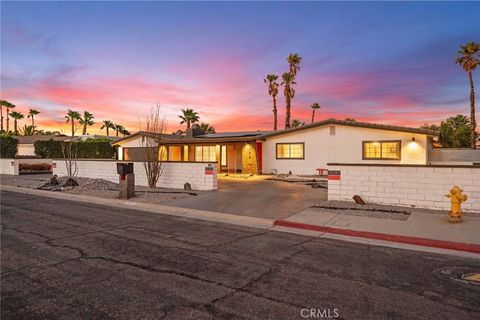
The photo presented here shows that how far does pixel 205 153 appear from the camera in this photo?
1131 inches

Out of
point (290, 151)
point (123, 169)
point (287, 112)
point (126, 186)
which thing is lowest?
point (126, 186)

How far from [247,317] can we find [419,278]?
10.2 feet

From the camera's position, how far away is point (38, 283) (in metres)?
4.81

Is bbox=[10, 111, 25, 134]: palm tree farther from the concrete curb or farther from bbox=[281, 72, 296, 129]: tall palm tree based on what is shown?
the concrete curb

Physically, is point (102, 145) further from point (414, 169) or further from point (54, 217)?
point (414, 169)

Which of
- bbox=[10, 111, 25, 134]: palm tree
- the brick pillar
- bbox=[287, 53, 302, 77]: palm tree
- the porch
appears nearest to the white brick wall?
the porch

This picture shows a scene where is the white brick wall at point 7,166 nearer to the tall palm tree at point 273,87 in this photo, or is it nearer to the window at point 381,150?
the window at point 381,150

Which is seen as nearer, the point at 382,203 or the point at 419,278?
the point at 419,278

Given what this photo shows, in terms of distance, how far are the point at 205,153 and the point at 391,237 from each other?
22337mm

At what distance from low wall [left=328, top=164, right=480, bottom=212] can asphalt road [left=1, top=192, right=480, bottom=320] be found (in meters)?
5.16

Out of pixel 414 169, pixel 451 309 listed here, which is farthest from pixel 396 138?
pixel 451 309

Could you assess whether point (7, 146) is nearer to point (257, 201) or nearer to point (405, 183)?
point (257, 201)

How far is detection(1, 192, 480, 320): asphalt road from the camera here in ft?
13.2

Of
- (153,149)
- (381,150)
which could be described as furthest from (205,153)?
(381,150)
